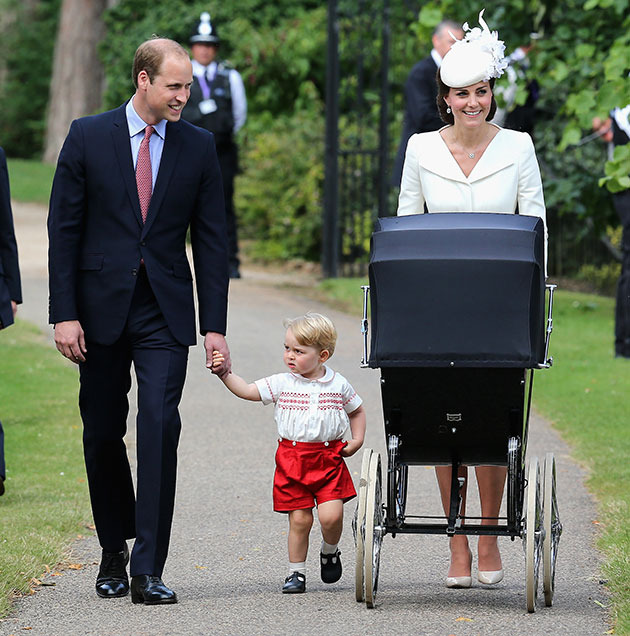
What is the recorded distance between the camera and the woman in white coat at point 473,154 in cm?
514

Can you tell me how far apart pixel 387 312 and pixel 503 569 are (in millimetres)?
1455

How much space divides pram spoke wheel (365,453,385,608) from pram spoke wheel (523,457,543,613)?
1.62 feet

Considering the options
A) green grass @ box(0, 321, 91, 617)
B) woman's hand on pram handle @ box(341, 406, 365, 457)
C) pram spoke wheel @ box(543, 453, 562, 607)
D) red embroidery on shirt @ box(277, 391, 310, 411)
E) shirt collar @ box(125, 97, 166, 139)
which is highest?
shirt collar @ box(125, 97, 166, 139)

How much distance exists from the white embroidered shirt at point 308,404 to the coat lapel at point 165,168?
27.6 inches

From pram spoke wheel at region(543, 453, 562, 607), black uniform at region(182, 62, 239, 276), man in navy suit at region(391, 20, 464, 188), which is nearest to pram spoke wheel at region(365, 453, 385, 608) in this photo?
pram spoke wheel at region(543, 453, 562, 607)

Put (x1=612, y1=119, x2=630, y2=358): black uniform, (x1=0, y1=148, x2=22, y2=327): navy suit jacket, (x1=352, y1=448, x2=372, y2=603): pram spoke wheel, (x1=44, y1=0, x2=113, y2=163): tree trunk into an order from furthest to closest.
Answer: (x1=44, y1=0, x2=113, y2=163): tree trunk < (x1=612, y1=119, x2=630, y2=358): black uniform < (x1=0, y1=148, x2=22, y2=327): navy suit jacket < (x1=352, y1=448, x2=372, y2=603): pram spoke wheel

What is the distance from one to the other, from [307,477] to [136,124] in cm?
140

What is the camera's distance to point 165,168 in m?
5.24

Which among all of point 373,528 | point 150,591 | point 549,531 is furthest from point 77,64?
point 549,531

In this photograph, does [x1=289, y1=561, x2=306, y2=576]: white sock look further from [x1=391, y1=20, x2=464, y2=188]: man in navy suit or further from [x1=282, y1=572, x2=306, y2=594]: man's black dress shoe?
[x1=391, y1=20, x2=464, y2=188]: man in navy suit

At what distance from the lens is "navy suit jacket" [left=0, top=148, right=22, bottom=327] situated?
681 cm

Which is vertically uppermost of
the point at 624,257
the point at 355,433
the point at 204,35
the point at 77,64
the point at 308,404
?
the point at 77,64

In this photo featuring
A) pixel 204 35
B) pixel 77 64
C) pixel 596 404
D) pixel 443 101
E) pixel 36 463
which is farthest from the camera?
pixel 77 64

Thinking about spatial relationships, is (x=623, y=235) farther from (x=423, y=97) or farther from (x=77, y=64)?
(x=77, y=64)
